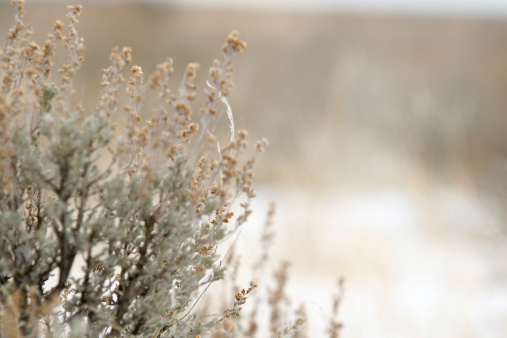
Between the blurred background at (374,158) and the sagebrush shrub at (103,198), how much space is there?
19.8 inches

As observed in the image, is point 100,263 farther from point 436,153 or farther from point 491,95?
point 491,95

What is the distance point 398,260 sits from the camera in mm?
5309

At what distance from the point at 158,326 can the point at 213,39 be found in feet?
41.3

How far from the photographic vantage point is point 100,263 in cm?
128

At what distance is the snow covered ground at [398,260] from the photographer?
383cm

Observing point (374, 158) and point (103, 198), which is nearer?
point (103, 198)

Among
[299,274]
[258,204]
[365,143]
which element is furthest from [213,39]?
[299,274]

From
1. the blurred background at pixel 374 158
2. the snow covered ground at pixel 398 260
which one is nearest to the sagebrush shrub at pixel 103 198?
the blurred background at pixel 374 158

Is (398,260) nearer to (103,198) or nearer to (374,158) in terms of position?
(374,158)

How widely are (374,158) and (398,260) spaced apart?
118 inches

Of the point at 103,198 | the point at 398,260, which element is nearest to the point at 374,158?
the point at 398,260

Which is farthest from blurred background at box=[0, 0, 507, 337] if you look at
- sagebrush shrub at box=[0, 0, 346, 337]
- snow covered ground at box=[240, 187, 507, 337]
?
sagebrush shrub at box=[0, 0, 346, 337]

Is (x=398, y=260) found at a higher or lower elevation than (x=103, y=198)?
higher

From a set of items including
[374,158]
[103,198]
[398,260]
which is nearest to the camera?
Result: [103,198]
